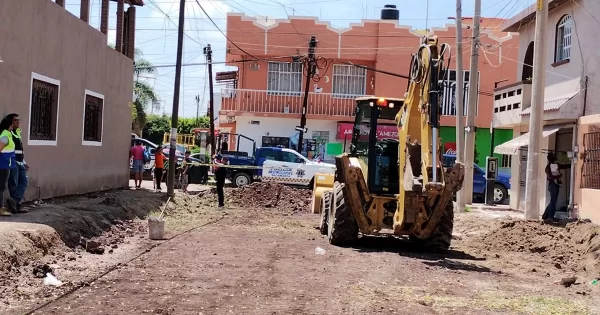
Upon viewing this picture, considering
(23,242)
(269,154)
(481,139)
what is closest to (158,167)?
(269,154)

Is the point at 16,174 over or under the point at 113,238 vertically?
over

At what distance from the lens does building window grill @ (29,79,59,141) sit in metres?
Result: 15.5

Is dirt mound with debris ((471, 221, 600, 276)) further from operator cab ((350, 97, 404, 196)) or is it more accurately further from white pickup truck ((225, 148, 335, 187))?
white pickup truck ((225, 148, 335, 187))

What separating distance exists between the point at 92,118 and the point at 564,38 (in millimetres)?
13535

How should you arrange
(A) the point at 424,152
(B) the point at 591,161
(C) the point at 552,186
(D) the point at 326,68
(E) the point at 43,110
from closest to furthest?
(A) the point at 424,152 < (E) the point at 43,110 < (B) the point at 591,161 < (C) the point at 552,186 < (D) the point at 326,68

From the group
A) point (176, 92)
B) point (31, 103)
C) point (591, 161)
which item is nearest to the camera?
point (31, 103)

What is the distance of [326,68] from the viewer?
131 ft

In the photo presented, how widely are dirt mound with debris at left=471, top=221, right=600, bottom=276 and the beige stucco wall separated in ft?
31.5

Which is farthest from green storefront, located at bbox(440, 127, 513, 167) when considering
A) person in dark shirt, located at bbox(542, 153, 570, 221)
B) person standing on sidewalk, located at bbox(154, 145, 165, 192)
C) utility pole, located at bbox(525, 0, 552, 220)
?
utility pole, located at bbox(525, 0, 552, 220)

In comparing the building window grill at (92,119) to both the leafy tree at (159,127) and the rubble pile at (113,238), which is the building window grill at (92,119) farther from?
the leafy tree at (159,127)

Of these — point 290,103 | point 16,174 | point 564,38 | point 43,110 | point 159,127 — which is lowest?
point 16,174

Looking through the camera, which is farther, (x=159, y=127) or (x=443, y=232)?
(x=159, y=127)

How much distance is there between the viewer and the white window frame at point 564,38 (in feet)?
66.6

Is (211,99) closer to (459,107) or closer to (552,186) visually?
(459,107)
